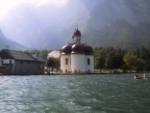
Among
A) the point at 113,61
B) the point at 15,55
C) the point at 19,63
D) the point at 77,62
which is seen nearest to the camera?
the point at 19,63

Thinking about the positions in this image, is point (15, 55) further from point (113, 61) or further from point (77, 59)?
point (113, 61)

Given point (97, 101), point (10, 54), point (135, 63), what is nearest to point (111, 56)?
point (135, 63)

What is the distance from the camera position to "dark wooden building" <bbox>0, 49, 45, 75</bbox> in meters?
69.8

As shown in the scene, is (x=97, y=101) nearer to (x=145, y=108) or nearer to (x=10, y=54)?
(x=145, y=108)

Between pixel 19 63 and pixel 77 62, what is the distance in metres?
19.3

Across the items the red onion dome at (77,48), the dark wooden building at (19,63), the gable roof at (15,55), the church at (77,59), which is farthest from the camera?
the church at (77,59)

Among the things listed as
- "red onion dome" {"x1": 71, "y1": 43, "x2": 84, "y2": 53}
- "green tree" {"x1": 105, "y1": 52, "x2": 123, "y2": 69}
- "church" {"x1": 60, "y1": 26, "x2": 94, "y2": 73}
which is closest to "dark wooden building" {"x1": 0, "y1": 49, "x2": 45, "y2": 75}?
"church" {"x1": 60, "y1": 26, "x2": 94, "y2": 73}

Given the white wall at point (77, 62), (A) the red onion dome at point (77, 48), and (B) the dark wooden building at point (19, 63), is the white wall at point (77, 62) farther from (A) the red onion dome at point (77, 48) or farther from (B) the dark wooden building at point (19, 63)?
(B) the dark wooden building at point (19, 63)

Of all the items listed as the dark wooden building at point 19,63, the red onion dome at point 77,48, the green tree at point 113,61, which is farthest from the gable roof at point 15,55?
the green tree at point 113,61

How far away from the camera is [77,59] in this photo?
3287 inches

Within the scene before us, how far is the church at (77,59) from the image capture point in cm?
8338

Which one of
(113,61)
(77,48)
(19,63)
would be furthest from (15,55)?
(113,61)

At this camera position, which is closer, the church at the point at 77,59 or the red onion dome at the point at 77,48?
the red onion dome at the point at 77,48

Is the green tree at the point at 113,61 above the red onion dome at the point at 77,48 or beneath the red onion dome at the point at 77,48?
beneath
